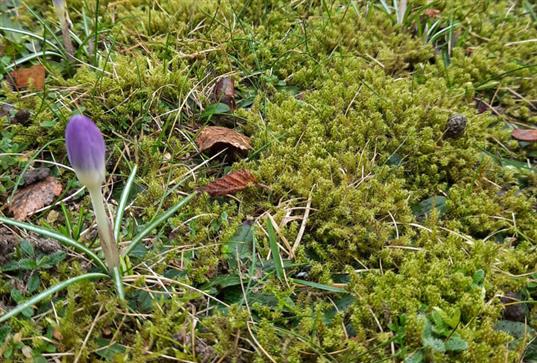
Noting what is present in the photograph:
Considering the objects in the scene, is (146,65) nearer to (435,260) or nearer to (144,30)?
(144,30)

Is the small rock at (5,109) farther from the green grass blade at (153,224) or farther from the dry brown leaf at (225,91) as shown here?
the green grass blade at (153,224)

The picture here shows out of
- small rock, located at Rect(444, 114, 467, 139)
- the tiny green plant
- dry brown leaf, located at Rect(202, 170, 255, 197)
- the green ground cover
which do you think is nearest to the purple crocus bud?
the tiny green plant

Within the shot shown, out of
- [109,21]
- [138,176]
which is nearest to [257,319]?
[138,176]

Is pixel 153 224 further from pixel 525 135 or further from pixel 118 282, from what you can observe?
pixel 525 135

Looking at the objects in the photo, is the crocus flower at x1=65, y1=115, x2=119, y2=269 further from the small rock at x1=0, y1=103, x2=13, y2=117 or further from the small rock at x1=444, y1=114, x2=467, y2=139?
the small rock at x1=444, y1=114, x2=467, y2=139

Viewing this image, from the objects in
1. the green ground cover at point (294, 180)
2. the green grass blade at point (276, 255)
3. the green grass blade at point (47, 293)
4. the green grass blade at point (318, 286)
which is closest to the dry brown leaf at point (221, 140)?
the green ground cover at point (294, 180)

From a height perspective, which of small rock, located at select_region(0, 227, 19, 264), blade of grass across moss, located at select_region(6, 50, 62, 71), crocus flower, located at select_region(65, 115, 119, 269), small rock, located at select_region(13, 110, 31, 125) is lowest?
small rock, located at select_region(0, 227, 19, 264)

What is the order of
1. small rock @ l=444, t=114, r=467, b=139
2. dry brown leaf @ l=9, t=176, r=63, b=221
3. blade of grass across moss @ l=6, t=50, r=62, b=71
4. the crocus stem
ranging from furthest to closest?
blade of grass across moss @ l=6, t=50, r=62, b=71 < small rock @ l=444, t=114, r=467, b=139 < dry brown leaf @ l=9, t=176, r=63, b=221 < the crocus stem

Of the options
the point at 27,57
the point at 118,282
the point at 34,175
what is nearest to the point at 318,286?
the point at 118,282
